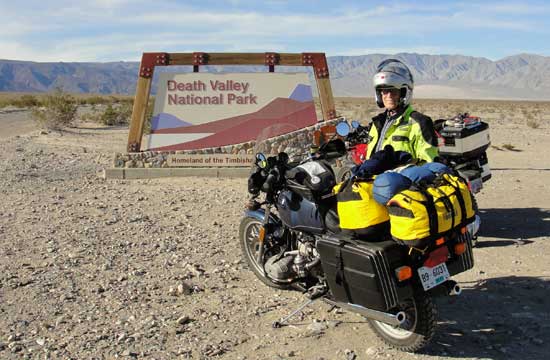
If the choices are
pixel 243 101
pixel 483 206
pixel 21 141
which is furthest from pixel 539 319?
pixel 21 141

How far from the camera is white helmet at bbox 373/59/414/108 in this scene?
15.3 ft

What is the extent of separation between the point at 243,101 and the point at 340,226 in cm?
801

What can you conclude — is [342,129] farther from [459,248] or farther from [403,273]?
[403,273]

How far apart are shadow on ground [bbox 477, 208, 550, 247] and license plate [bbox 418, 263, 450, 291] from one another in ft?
11.2

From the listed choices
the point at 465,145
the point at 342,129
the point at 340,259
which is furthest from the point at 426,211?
the point at 465,145

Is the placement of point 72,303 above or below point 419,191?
below

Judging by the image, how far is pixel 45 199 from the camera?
30.7 feet

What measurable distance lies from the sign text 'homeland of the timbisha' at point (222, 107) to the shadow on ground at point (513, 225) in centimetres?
426

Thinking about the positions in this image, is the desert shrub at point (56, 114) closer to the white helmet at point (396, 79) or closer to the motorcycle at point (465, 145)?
the motorcycle at point (465, 145)

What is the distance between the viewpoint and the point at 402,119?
15.6 feet

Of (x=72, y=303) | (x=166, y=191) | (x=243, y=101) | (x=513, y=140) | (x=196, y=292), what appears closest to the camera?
(x=72, y=303)

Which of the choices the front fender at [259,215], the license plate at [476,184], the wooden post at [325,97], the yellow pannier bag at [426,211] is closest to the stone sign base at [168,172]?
the wooden post at [325,97]

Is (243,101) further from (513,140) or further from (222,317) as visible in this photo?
(513,140)

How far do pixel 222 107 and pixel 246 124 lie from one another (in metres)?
0.57
